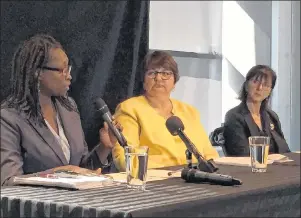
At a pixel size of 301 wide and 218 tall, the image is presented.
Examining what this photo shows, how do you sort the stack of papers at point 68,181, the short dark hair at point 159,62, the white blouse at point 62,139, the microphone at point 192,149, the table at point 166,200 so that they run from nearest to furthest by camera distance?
the table at point 166,200, the stack of papers at point 68,181, the microphone at point 192,149, the white blouse at point 62,139, the short dark hair at point 159,62

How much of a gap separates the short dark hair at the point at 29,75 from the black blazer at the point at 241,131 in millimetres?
1194

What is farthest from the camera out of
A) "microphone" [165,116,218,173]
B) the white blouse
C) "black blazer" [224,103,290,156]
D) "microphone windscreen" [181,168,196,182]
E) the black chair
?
the black chair

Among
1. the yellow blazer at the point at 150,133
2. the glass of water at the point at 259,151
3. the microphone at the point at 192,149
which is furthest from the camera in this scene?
the yellow blazer at the point at 150,133

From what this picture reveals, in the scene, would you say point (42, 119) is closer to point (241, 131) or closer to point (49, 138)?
point (49, 138)

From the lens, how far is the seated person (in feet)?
7.06

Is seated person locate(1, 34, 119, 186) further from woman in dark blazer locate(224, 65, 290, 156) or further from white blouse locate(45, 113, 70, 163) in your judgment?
woman in dark blazer locate(224, 65, 290, 156)

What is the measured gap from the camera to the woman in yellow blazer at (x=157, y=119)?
8.63ft

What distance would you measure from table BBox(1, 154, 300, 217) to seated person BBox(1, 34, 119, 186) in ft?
1.71

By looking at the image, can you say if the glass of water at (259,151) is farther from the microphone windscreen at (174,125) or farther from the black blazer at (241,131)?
the black blazer at (241,131)

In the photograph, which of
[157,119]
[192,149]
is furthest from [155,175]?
[157,119]

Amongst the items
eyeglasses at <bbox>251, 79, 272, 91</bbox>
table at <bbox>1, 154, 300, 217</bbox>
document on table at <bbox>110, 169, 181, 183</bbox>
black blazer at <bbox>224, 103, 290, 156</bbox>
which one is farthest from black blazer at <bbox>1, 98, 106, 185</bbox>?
eyeglasses at <bbox>251, 79, 272, 91</bbox>

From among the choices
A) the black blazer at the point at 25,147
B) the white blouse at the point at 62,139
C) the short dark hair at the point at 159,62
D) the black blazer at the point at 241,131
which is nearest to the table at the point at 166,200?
the black blazer at the point at 25,147

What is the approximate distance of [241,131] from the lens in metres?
3.20

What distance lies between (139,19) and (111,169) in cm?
75
